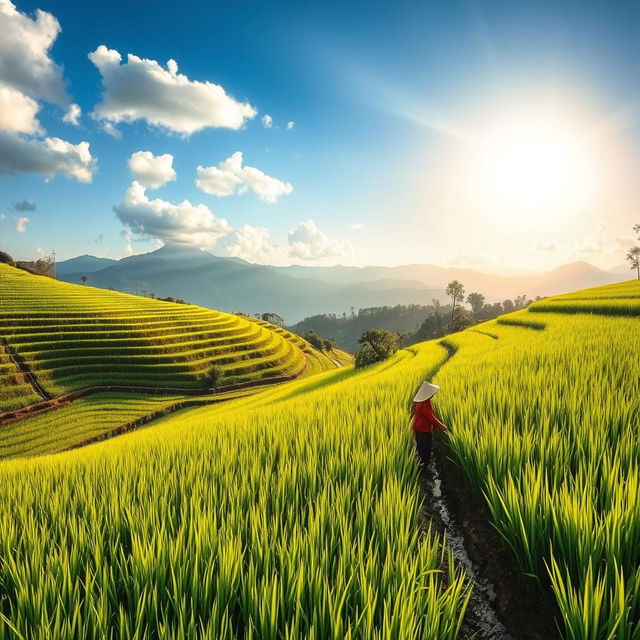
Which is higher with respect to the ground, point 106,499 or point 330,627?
point 330,627

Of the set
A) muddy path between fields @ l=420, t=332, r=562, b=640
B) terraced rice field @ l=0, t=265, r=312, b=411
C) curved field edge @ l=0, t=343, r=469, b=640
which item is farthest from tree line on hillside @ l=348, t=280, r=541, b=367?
curved field edge @ l=0, t=343, r=469, b=640

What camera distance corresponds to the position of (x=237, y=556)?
7.86ft

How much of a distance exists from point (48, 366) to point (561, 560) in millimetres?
50047

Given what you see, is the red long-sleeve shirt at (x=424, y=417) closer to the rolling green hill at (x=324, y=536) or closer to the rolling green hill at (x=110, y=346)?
the rolling green hill at (x=324, y=536)

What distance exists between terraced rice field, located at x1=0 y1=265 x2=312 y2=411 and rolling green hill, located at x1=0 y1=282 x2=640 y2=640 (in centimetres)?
4091

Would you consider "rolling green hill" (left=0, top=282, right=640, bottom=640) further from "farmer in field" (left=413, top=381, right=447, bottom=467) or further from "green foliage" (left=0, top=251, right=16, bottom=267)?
"green foliage" (left=0, top=251, right=16, bottom=267)

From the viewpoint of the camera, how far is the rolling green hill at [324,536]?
6.59 ft

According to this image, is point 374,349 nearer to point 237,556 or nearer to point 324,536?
point 324,536

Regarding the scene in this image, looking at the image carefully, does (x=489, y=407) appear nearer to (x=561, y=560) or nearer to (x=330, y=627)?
(x=561, y=560)

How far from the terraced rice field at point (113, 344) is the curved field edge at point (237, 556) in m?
40.7

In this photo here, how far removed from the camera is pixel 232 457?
4.90 metres

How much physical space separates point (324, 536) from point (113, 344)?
51.7m

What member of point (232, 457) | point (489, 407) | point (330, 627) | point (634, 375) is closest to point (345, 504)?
point (330, 627)

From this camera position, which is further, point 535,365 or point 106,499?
point 535,365
